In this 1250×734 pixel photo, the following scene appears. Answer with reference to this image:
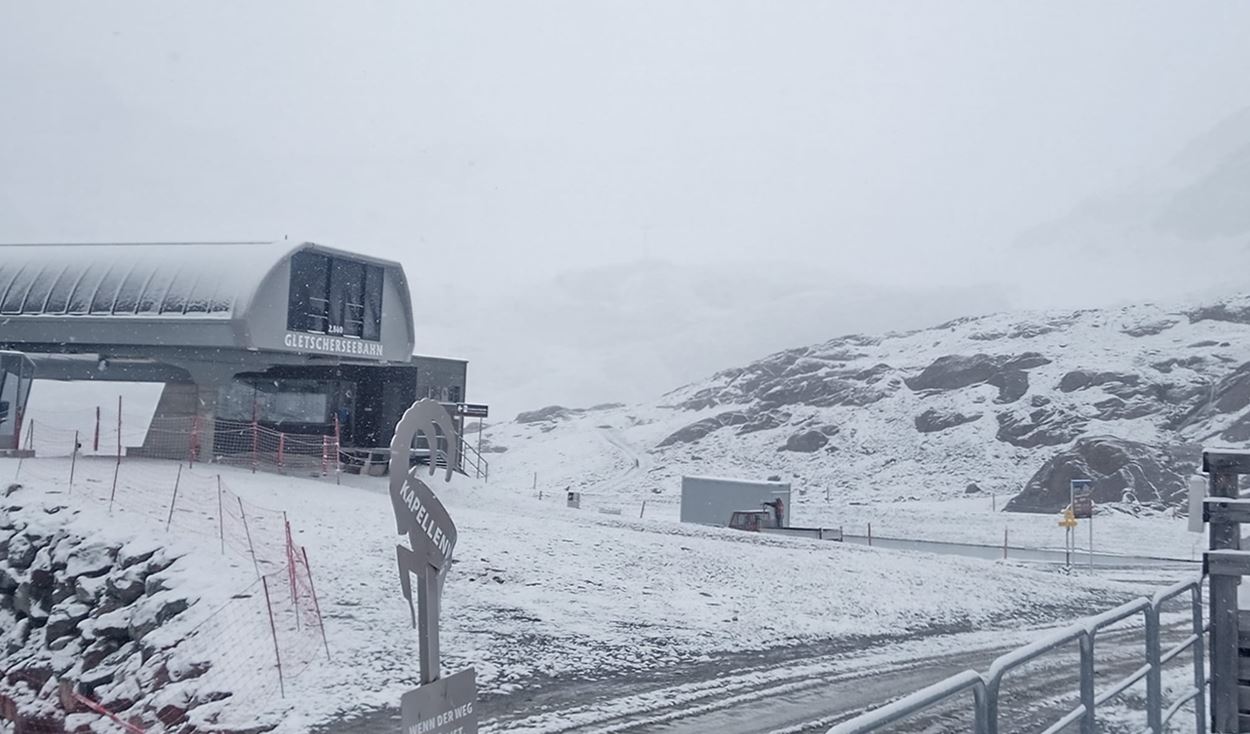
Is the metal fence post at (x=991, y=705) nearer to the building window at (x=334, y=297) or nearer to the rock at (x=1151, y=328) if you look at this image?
the building window at (x=334, y=297)

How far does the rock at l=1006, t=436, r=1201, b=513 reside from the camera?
177 feet

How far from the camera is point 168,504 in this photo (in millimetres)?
20125

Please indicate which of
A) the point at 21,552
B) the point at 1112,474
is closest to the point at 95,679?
the point at 21,552

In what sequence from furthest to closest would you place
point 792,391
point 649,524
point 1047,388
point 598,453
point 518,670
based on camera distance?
point 792,391 < point 598,453 < point 1047,388 < point 649,524 < point 518,670

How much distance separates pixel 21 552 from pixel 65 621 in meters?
3.22

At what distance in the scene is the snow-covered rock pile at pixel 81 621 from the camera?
41.9 feet

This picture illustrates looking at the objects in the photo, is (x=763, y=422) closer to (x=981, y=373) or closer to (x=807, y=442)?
(x=807, y=442)

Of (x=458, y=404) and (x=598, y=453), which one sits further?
(x=598, y=453)

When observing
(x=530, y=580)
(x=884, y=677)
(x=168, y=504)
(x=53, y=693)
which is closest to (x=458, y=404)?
(x=168, y=504)

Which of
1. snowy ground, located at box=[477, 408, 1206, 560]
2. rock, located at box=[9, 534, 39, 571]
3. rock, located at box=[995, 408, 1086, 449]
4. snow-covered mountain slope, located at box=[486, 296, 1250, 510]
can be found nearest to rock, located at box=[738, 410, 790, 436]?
snow-covered mountain slope, located at box=[486, 296, 1250, 510]

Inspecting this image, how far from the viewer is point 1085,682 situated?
601 cm

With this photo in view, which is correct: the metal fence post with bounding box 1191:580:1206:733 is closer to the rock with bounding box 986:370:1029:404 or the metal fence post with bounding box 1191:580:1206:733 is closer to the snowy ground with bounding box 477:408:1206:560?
the snowy ground with bounding box 477:408:1206:560

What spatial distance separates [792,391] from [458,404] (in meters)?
58.3

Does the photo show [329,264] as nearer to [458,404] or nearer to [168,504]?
[458,404]
